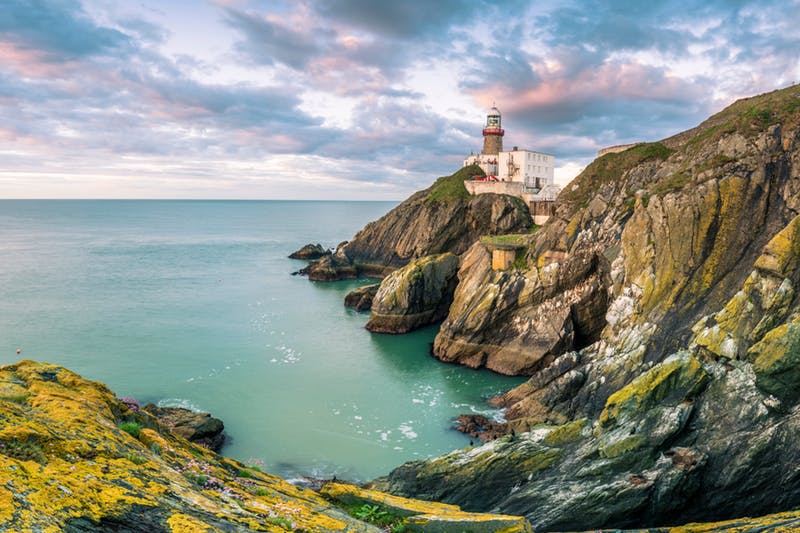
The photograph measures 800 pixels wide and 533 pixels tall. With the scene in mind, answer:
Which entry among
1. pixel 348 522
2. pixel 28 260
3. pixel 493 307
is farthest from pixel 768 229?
pixel 28 260

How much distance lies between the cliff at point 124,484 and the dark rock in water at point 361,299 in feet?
185

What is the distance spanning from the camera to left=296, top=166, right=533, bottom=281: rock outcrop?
3588 inches

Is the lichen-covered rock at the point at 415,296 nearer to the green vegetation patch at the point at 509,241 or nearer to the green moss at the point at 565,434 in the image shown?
the green vegetation patch at the point at 509,241

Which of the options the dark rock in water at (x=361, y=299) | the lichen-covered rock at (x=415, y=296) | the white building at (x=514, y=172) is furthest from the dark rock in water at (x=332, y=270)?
the lichen-covered rock at (x=415, y=296)

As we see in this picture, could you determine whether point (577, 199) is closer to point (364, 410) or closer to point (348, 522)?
point (364, 410)

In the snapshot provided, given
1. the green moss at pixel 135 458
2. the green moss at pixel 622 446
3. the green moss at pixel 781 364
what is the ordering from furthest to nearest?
the green moss at pixel 622 446, the green moss at pixel 781 364, the green moss at pixel 135 458

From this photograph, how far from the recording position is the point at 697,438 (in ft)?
65.6

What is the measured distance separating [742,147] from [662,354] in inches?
737

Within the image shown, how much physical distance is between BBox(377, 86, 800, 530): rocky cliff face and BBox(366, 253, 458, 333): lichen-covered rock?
6276 millimetres

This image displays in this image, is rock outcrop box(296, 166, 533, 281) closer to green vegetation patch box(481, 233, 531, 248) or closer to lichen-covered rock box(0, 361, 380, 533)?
green vegetation patch box(481, 233, 531, 248)

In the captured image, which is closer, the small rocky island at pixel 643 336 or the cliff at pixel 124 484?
the cliff at pixel 124 484

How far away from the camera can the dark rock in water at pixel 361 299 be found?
71250 millimetres

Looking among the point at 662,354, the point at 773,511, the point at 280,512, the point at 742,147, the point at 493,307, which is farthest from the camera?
the point at 493,307

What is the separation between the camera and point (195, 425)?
32.9 metres
